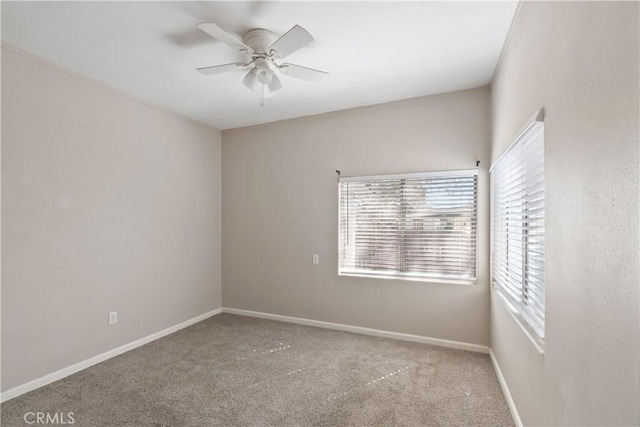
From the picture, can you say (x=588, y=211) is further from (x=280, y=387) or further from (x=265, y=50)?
(x=280, y=387)

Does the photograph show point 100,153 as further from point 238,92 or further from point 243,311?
point 243,311

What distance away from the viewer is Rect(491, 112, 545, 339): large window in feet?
5.36

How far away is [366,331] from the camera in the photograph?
360 cm

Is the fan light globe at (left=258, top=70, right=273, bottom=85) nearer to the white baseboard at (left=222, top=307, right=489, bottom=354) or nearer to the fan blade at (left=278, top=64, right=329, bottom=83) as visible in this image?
the fan blade at (left=278, top=64, right=329, bottom=83)

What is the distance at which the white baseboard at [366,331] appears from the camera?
3156mm

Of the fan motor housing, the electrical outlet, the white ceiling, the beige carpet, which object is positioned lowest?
the beige carpet

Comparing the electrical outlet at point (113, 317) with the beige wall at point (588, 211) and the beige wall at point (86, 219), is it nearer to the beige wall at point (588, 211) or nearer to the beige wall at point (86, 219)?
the beige wall at point (86, 219)

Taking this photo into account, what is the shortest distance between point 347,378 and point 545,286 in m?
1.77

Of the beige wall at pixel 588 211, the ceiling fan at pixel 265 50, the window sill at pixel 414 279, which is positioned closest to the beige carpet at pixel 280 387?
the window sill at pixel 414 279

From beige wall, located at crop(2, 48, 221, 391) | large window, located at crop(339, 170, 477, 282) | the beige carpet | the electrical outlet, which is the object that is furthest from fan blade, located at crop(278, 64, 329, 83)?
the electrical outlet

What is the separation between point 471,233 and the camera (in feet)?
10.4

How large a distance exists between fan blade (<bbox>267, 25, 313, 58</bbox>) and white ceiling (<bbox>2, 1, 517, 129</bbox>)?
0.19 meters

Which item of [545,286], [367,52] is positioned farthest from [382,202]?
[545,286]

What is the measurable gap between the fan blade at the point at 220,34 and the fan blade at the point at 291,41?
206 mm
